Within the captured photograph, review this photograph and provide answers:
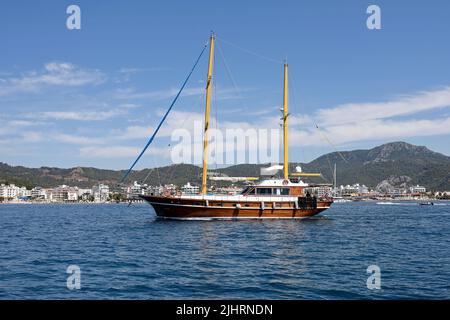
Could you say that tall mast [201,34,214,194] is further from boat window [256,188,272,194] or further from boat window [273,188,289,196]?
boat window [273,188,289,196]

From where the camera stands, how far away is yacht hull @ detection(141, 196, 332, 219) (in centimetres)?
5103

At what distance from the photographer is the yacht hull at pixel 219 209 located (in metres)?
51.0

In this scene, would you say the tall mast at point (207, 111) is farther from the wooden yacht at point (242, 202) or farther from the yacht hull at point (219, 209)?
the yacht hull at point (219, 209)

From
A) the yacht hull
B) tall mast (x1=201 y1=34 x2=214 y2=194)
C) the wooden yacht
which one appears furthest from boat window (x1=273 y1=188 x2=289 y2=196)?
tall mast (x1=201 y1=34 x2=214 y2=194)

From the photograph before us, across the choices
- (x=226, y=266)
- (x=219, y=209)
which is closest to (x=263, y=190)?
(x=219, y=209)

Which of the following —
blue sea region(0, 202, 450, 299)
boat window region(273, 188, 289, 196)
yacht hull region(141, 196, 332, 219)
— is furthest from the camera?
boat window region(273, 188, 289, 196)

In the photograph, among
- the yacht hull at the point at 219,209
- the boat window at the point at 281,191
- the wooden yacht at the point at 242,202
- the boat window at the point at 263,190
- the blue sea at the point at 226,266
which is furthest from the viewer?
the boat window at the point at 281,191

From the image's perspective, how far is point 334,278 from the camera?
19.4 meters

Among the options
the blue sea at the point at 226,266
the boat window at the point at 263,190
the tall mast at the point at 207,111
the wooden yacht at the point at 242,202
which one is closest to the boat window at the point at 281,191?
the wooden yacht at the point at 242,202

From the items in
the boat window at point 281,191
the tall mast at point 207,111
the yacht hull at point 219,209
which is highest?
the tall mast at point 207,111
